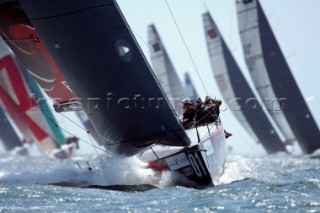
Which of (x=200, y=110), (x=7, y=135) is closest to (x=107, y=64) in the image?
(x=200, y=110)

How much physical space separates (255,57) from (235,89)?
2.92 metres

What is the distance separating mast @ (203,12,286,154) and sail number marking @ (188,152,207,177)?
21.0 metres

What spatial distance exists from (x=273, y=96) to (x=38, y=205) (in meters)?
21.3

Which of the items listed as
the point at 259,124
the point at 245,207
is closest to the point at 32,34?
the point at 245,207

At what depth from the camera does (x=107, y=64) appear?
11133 millimetres

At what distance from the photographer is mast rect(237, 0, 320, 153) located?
2794 cm

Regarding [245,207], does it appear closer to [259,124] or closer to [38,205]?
[38,205]

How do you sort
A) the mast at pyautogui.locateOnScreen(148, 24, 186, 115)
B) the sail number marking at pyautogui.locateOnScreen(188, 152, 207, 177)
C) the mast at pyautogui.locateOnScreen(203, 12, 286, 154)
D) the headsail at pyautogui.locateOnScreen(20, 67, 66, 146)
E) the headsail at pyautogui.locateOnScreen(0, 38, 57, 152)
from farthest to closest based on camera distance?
1. the mast at pyautogui.locateOnScreen(148, 24, 186, 115)
2. the mast at pyautogui.locateOnScreen(203, 12, 286, 154)
3. the headsail at pyautogui.locateOnScreen(20, 67, 66, 146)
4. the headsail at pyautogui.locateOnScreen(0, 38, 57, 152)
5. the sail number marking at pyautogui.locateOnScreen(188, 152, 207, 177)

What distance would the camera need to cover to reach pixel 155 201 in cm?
883

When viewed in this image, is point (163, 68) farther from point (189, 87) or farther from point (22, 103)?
point (189, 87)

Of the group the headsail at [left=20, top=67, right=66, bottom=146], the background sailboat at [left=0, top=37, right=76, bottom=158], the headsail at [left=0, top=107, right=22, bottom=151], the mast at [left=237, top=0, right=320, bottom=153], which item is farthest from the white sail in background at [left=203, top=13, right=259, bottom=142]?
the headsail at [left=0, top=107, right=22, bottom=151]

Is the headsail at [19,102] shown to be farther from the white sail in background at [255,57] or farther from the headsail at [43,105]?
the white sail in background at [255,57]

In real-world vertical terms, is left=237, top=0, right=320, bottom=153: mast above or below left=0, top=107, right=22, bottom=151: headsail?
below

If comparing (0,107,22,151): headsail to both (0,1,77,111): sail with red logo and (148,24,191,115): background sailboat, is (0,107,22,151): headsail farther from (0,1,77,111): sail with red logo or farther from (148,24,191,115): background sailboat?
(0,1,77,111): sail with red logo
